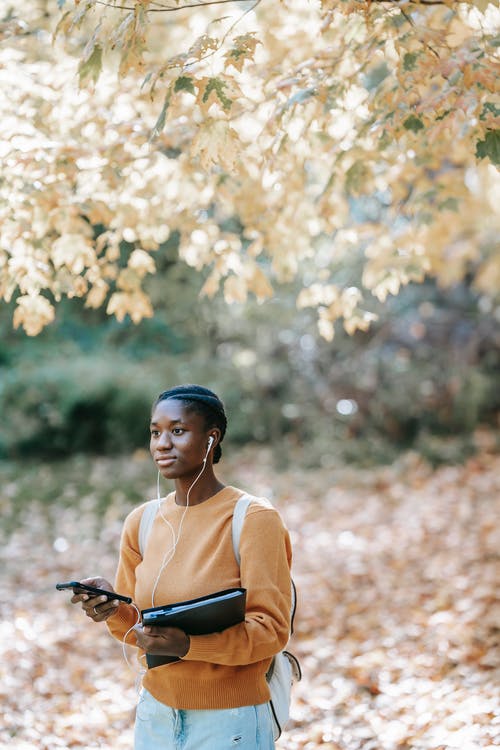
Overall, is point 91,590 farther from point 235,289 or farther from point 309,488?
point 309,488

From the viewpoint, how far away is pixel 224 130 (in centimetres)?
328

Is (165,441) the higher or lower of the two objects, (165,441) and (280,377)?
A: the higher

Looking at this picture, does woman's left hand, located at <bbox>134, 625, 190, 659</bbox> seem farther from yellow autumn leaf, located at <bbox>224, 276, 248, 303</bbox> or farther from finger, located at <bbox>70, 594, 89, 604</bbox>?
yellow autumn leaf, located at <bbox>224, 276, 248, 303</bbox>

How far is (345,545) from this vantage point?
8.37 m

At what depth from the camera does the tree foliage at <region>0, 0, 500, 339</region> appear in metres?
3.23

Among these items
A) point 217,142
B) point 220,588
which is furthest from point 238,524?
point 217,142

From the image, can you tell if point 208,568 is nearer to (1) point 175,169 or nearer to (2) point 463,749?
(2) point 463,749

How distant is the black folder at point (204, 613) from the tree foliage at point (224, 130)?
74.9 inches

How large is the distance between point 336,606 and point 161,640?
192 inches

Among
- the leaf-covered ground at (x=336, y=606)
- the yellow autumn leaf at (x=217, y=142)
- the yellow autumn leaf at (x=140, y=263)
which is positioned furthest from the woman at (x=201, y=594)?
Result: the yellow autumn leaf at (x=140, y=263)

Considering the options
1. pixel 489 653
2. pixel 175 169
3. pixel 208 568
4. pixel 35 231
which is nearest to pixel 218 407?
pixel 208 568

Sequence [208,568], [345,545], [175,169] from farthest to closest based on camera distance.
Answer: [345,545], [175,169], [208,568]

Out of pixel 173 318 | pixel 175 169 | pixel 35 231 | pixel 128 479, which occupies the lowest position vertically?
pixel 128 479

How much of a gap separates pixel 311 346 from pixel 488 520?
4.80 meters
